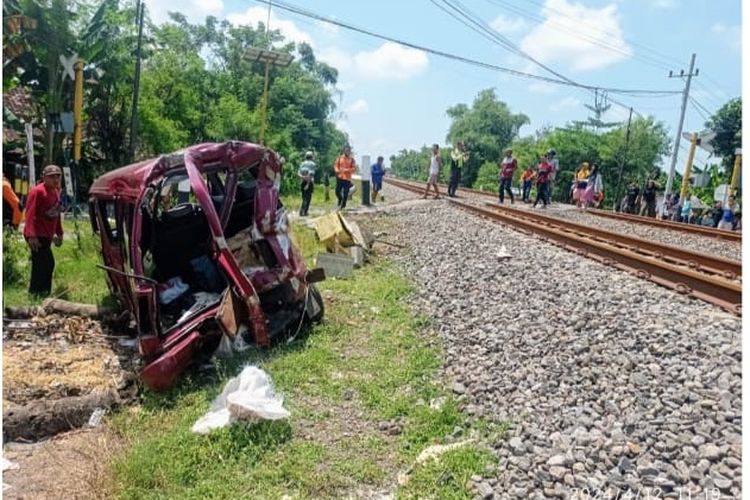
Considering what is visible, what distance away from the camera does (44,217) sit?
704 centimetres

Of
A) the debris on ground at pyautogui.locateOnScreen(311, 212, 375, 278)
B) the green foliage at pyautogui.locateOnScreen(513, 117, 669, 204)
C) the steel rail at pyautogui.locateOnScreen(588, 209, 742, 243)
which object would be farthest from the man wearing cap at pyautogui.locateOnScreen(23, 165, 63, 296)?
the green foliage at pyautogui.locateOnScreen(513, 117, 669, 204)

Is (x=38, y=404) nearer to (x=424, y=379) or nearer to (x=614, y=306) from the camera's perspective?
(x=424, y=379)

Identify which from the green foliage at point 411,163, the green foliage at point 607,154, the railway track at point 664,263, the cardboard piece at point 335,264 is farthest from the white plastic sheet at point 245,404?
the green foliage at point 411,163

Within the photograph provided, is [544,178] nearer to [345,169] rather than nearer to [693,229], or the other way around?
[693,229]

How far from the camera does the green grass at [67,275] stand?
7.51 meters

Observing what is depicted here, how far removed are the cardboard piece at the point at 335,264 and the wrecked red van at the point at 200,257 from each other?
1996 mm

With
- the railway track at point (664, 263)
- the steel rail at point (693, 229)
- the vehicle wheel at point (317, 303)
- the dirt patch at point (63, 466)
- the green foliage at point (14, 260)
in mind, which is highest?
the steel rail at point (693, 229)

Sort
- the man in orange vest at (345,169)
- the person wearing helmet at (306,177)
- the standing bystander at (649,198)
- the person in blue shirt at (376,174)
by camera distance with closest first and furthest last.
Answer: the person wearing helmet at (306,177)
the man in orange vest at (345,169)
the person in blue shirt at (376,174)
the standing bystander at (649,198)

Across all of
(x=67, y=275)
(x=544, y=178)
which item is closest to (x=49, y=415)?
(x=67, y=275)

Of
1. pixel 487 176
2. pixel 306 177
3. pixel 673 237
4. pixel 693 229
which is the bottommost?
pixel 673 237

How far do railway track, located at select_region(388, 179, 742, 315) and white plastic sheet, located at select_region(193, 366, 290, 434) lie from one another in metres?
4.28

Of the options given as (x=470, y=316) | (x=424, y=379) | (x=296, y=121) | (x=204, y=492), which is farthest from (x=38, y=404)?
(x=296, y=121)

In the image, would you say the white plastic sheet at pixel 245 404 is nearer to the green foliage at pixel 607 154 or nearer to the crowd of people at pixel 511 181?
the crowd of people at pixel 511 181

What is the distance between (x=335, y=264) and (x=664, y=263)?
4560 mm
